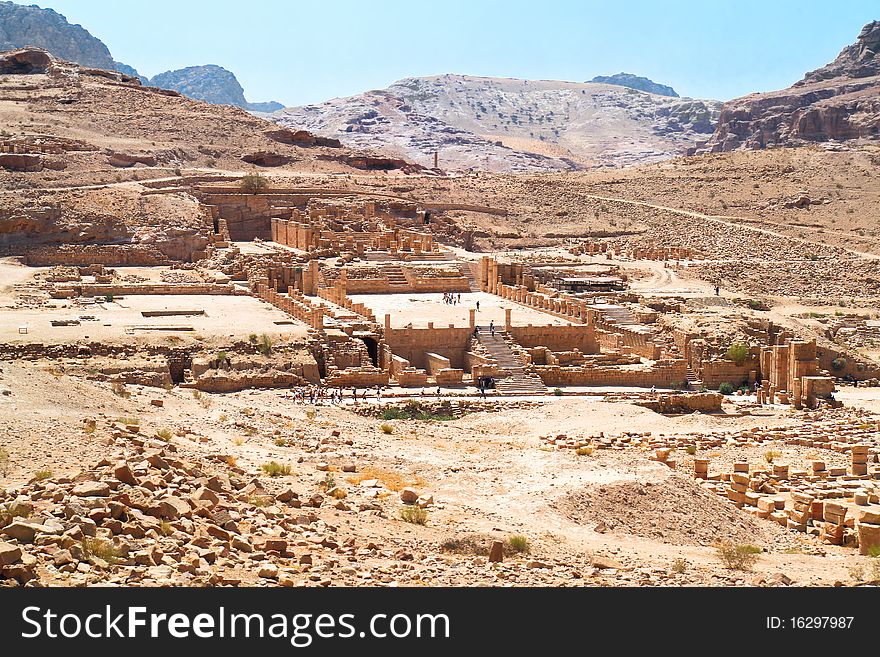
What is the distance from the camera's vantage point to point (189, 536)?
40.9 feet

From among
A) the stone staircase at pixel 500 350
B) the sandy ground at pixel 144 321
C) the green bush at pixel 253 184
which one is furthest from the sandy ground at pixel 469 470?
the green bush at pixel 253 184

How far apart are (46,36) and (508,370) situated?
573 ft

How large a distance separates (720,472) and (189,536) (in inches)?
491

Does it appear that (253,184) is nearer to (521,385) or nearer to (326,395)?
(521,385)

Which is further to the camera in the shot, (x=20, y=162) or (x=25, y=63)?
(x=25, y=63)

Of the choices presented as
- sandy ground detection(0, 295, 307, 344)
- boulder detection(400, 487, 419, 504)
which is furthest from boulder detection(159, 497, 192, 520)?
sandy ground detection(0, 295, 307, 344)

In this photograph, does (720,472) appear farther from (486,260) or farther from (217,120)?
(217,120)

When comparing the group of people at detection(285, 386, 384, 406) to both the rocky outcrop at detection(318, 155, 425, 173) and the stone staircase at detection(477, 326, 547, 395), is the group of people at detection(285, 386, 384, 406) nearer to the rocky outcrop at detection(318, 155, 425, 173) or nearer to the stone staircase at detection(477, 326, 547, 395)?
the stone staircase at detection(477, 326, 547, 395)

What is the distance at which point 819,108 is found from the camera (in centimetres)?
10906

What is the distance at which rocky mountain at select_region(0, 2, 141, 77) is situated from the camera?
18688 cm

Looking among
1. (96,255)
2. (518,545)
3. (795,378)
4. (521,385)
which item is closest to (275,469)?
(518,545)

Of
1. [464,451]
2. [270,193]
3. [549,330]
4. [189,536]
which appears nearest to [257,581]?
[189,536]

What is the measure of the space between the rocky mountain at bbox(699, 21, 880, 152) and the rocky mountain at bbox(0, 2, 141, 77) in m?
106
